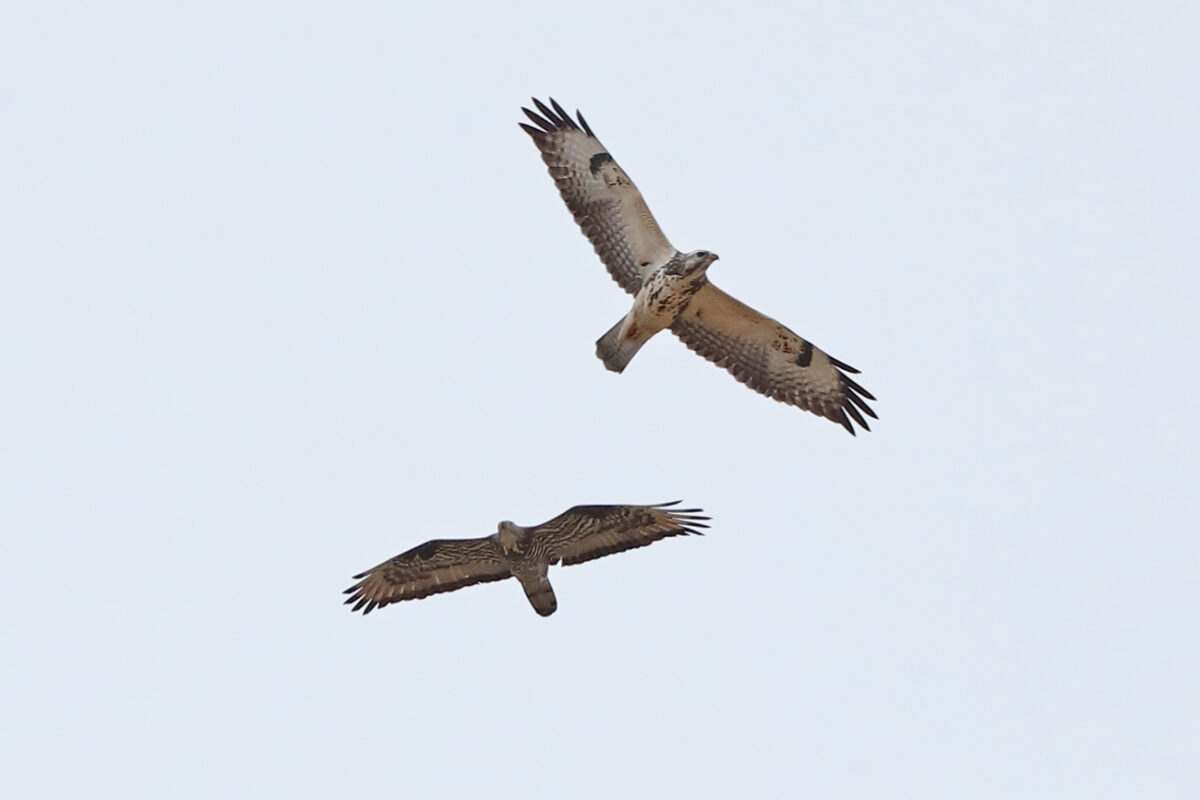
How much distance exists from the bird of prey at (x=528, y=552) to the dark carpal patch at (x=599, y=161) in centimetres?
280

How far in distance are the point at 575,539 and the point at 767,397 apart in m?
2.62

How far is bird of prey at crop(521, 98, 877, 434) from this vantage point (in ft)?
40.6

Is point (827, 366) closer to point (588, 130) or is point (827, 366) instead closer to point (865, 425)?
point (865, 425)

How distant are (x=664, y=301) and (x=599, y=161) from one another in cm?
131

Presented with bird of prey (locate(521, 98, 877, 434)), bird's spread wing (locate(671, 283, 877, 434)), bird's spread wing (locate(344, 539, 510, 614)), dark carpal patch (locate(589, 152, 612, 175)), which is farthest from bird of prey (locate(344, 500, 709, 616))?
dark carpal patch (locate(589, 152, 612, 175))

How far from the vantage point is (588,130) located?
12.8 metres

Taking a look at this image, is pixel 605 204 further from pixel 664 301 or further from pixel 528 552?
pixel 528 552

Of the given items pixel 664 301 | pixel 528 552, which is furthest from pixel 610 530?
pixel 664 301

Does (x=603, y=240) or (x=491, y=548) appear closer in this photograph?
(x=491, y=548)

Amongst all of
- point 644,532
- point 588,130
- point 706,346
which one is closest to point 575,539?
point 644,532

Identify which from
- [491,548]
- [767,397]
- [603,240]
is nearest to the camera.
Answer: [491,548]

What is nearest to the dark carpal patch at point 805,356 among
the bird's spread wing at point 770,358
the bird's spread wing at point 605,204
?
the bird's spread wing at point 770,358

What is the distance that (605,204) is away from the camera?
500 inches

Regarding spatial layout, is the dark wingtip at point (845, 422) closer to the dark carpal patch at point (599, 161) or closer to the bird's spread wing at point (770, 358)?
the bird's spread wing at point (770, 358)
